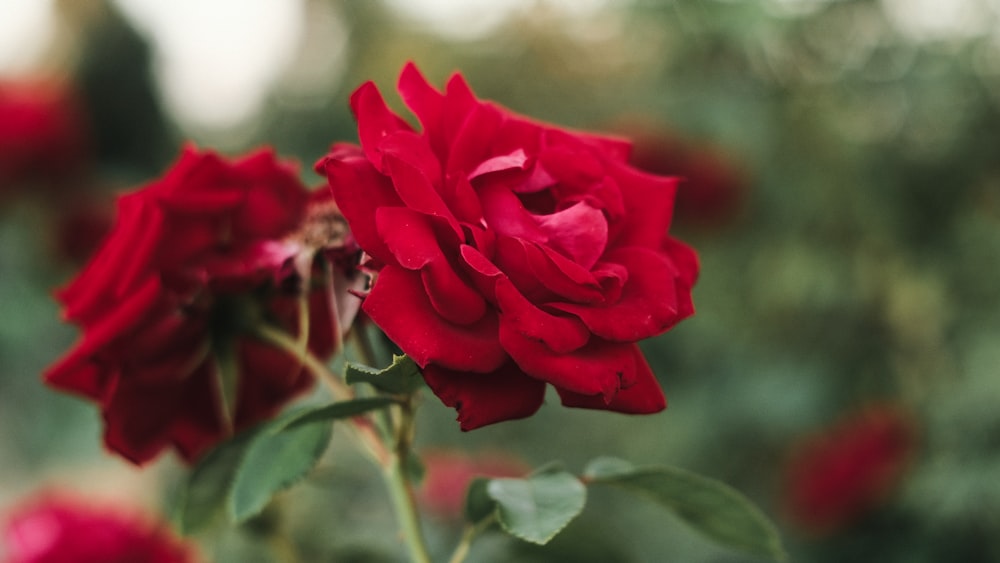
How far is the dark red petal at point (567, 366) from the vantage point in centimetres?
44

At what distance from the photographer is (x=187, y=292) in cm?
62

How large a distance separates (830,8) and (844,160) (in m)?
0.26

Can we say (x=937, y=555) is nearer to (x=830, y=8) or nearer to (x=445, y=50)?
(x=830, y=8)

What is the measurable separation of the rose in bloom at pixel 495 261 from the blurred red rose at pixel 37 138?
166 centimetres

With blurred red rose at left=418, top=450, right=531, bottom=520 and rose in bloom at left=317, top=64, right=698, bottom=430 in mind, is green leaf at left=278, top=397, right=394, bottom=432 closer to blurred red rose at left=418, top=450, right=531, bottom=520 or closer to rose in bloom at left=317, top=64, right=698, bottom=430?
rose in bloom at left=317, top=64, right=698, bottom=430

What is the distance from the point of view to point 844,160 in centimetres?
163

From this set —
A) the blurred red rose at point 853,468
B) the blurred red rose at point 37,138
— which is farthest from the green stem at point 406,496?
the blurred red rose at point 37,138

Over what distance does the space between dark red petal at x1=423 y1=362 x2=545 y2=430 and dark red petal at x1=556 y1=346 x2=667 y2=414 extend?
2cm

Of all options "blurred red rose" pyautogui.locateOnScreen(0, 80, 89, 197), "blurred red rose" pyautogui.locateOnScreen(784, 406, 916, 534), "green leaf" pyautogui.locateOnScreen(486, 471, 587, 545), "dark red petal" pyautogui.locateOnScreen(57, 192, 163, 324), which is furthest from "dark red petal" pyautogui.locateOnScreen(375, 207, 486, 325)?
"blurred red rose" pyautogui.locateOnScreen(0, 80, 89, 197)

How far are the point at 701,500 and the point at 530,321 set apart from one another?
246 millimetres

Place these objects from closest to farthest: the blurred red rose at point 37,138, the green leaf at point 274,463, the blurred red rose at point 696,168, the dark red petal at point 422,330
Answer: the dark red petal at point 422,330 < the green leaf at point 274,463 < the blurred red rose at point 696,168 < the blurred red rose at point 37,138

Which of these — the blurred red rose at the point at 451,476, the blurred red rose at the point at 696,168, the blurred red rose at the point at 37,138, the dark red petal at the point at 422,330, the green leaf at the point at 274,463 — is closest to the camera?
the dark red petal at the point at 422,330

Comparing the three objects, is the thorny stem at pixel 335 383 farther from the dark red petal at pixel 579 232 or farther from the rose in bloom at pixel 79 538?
the rose in bloom at pixel 79 538

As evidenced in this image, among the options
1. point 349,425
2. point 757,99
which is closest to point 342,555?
point 349,425
